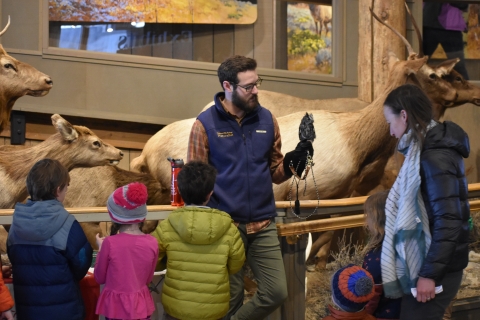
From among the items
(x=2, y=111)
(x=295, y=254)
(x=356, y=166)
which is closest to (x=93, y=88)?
(x=2, y=111)

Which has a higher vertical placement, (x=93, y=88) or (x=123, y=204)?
(x=93, y=88)

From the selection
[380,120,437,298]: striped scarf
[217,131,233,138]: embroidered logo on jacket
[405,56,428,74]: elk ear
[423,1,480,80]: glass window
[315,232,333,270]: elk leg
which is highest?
[423,1,480,80]: glass window

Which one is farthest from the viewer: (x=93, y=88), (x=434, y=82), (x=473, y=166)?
(x=473, y=166)

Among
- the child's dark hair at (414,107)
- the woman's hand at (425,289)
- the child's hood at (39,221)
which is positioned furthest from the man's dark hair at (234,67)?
the woman's hand at (425,289)

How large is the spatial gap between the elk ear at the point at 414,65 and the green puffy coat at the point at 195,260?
348cm

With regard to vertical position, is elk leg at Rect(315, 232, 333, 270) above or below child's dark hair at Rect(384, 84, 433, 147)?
below

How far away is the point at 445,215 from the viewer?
3.24m

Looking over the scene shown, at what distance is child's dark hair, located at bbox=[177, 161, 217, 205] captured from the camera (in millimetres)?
3764

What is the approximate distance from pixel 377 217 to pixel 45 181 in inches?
68.0

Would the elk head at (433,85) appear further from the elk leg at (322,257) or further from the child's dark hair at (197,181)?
the child's dark hair at (197,181)

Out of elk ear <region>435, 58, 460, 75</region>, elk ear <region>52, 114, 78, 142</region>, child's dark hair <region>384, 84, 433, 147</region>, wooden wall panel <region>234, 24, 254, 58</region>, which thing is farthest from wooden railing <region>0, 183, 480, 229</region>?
wooden wall panel <region>234, 24, 254, 58</region>

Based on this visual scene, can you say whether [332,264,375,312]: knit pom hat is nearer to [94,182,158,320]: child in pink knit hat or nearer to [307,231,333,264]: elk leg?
[94,182,158,320]: child in pink knit hat

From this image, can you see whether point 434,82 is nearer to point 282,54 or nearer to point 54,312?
point 282,54

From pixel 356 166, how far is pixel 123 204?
3.26 m
